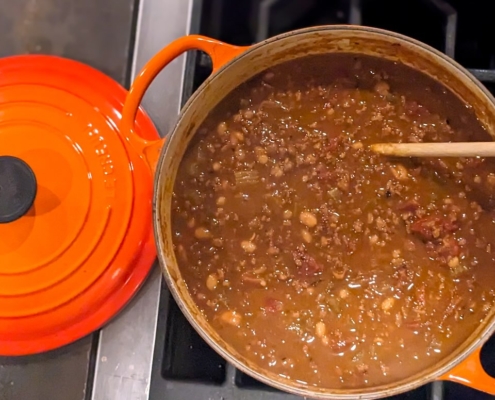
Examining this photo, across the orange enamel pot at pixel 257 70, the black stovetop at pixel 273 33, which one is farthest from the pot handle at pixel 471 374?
the black stovetop at pixel 273 33

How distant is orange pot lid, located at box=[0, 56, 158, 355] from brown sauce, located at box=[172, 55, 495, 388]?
0.12m

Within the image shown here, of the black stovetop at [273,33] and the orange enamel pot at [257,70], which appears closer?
the orange enamel pot at [257,70]

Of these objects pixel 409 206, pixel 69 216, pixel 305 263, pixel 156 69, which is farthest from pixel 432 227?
pixel 69 216

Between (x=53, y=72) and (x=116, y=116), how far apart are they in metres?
0.14

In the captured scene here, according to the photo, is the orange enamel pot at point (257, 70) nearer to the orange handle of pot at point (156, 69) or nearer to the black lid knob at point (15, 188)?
the orange handle of pot at point (156, 69)

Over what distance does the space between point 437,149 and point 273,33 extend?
1.59 ft

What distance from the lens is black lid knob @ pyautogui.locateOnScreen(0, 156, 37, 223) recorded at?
2.85 ft

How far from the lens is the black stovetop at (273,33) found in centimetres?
95

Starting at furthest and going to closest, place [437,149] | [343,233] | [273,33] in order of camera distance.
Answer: [273,33] < [343,233] < [437,149]

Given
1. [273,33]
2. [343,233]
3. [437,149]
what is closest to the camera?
[437,149]

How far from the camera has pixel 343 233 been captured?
2.99 feet

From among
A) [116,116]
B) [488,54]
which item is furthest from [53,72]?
[488,54]

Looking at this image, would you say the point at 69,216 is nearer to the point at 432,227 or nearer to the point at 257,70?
the point at 257,70

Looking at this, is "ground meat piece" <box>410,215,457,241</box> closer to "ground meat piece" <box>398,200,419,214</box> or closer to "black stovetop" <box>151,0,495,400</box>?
"ground meat piece" <box>398,200,419,214</box>
